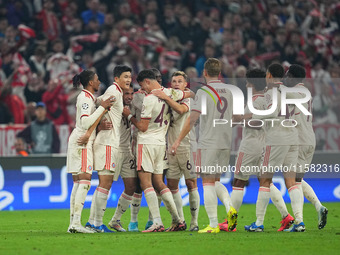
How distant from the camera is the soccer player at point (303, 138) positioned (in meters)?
10.7

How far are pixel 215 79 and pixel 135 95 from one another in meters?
1.38

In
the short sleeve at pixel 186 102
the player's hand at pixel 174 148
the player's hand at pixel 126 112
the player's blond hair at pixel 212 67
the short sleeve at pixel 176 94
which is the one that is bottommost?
the player's hand at pixel 174 148

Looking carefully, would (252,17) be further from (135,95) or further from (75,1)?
(135,95)

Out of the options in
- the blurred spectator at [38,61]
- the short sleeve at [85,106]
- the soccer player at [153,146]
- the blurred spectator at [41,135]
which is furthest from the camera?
the blurred spectator at [38,61]

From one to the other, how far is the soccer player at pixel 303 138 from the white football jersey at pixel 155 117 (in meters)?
1.68

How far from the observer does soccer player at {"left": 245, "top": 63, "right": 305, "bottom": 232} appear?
10523 mm

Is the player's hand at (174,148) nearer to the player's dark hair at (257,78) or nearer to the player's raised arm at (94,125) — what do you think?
the player's raised arm at (94,125)

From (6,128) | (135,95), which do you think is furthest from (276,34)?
(135,95)

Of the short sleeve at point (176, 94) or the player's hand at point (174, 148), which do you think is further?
the short sleeve at point (176, 94)

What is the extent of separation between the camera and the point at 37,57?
60.8ft

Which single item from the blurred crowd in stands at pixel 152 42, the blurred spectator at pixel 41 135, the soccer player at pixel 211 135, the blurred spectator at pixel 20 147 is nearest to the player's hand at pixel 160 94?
the soccer player at pixel 211 135

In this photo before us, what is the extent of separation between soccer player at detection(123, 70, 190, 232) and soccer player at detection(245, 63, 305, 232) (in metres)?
1.23

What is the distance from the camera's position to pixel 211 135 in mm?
10477

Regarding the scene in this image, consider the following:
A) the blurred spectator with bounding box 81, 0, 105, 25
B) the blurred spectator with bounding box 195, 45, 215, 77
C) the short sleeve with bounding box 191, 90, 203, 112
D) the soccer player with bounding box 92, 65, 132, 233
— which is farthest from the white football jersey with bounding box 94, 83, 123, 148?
the blurred spectator with bounding box 81, 0, 105, 25
